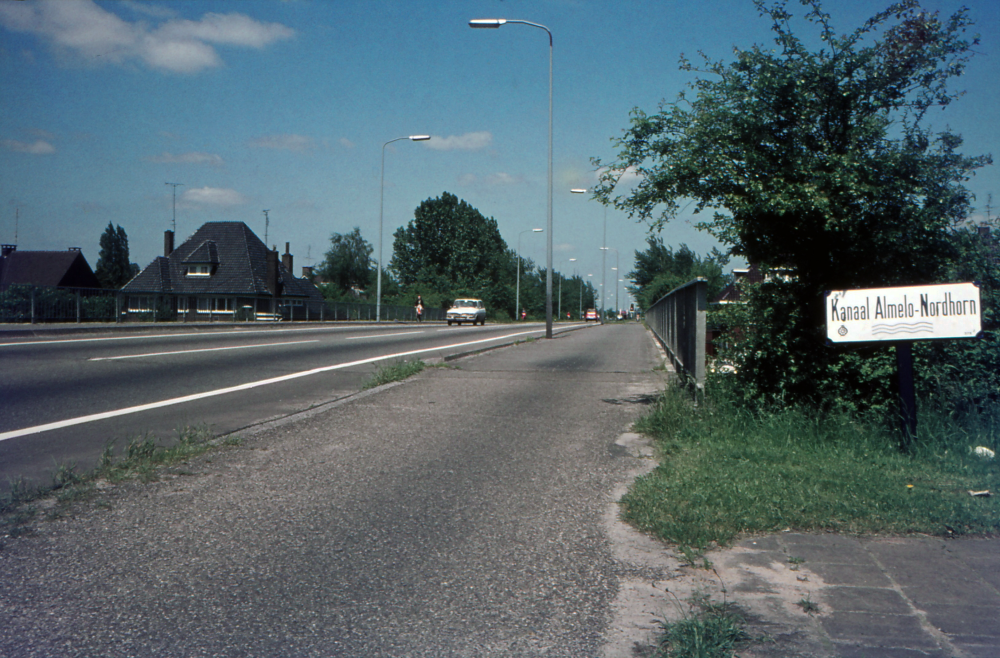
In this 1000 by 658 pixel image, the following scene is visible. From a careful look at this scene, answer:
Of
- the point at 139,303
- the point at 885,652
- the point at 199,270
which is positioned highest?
the point at 199,270

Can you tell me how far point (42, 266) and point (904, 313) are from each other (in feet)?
291

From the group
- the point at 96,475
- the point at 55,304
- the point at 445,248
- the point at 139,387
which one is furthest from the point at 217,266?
the point at 96,475

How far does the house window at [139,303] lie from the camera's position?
3138 centimetres

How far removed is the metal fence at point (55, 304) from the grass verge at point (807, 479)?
26.0m

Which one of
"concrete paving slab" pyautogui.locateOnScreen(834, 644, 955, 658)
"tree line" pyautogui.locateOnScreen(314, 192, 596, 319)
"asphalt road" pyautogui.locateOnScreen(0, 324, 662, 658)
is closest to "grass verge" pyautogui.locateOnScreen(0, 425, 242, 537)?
"asphalt road" pyautogui.locateOnScreen(0, 324, 662, 658)

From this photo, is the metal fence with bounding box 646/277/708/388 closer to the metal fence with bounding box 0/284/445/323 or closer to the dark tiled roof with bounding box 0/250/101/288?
the metal fence with bounding box 0/284/445/323

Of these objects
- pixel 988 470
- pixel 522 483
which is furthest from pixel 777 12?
pixel 522 483

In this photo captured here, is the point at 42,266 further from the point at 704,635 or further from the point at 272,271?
the point at 704,635

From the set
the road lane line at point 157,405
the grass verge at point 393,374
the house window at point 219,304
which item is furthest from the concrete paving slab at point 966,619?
the house window at point 219,304

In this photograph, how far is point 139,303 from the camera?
32.6m

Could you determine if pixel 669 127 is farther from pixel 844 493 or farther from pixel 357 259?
pixel 357 259

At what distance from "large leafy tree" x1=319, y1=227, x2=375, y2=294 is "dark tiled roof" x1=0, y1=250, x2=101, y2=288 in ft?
173

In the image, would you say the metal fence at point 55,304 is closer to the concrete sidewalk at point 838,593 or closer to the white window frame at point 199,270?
the concrete sidewalk at point 838,593

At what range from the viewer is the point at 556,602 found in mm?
3496
